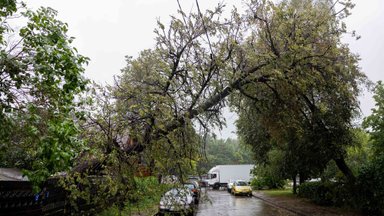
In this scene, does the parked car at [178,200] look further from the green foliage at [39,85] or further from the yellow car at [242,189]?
the yellow car at [242,189]

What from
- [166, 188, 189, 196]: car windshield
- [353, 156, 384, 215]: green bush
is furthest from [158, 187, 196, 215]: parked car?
[353, 156, 384, 215]: green bush

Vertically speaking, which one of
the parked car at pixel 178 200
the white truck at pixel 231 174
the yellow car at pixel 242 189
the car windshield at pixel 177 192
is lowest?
the parked car at pixel 178 200

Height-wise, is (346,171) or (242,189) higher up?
(346,171)

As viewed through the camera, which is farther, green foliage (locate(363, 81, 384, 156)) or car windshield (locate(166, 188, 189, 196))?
green foliage (locate(363, 81, 384, 156))

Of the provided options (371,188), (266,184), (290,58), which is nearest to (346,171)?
(371,188)

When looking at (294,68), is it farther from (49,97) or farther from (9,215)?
(9,215)

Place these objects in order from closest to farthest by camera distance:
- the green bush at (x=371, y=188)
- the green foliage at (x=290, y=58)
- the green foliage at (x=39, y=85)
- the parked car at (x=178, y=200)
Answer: the green foliage at (x=39, y=85) < the parked car at (x=178, y=200) < the green foliage at (x=290, y=58) < the green bush at (x=371, y=188)

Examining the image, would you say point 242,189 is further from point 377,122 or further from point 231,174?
point 377,122

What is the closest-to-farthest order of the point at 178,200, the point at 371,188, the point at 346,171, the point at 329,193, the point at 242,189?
the point at 178,200, the point at 371,188, the point at 346,171, the point at 329,193, the point at 242,189

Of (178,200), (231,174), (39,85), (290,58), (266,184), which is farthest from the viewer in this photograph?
(231,174)

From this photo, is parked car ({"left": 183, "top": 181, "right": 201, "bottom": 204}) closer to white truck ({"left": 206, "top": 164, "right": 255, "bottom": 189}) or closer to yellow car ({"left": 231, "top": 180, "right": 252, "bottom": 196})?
yellow car ({"left": 231, "top": 180, "right": 252, "bottom": 196})

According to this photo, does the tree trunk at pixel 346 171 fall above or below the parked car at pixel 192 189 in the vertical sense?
above

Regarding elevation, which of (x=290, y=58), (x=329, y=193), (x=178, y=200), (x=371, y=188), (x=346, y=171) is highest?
(x=290, y=58)

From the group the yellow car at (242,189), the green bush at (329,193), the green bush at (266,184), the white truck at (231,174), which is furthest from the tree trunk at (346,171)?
the white truck at (231,174)
